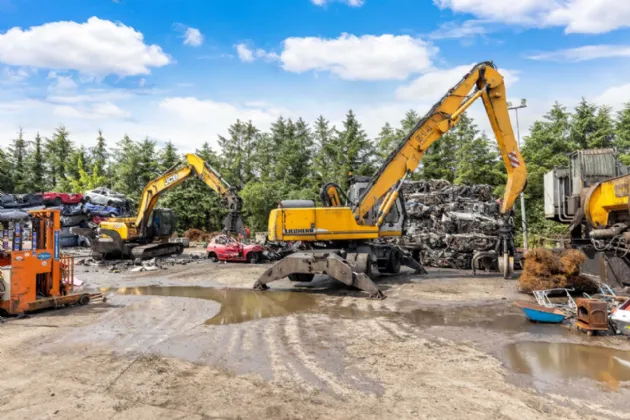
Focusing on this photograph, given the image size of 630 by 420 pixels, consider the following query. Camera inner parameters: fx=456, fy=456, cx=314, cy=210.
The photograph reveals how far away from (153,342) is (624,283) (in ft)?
32.2

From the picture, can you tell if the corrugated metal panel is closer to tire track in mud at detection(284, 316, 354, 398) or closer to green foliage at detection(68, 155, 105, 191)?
tire track in mud at detection(284, 316, 354, 398)

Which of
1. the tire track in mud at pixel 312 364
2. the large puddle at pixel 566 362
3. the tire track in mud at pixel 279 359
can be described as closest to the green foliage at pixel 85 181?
the tire track in mud at pixel 279 359

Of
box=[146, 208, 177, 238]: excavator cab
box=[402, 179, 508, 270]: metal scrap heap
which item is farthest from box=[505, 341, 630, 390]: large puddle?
box=[146, 208, 177, 238]: excavator cab

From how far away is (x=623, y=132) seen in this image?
31984 millimetres

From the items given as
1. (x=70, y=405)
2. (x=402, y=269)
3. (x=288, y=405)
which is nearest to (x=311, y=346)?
(x=288, y=405)

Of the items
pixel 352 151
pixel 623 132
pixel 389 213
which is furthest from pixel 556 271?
pixel 352 151

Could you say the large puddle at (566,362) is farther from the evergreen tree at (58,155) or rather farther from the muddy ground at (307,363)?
the evergreen tree at (58,155)

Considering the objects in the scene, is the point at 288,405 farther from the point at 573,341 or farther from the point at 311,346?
the point at 573,341

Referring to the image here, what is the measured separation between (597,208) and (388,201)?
554cm

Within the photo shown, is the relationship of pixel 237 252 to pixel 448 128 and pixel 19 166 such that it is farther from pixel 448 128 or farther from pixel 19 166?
pixel 19 166

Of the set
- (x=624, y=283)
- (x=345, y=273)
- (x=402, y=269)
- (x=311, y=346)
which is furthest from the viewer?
(x=402, y=269)

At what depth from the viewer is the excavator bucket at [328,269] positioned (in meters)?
11.6

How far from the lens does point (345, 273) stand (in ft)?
38.0

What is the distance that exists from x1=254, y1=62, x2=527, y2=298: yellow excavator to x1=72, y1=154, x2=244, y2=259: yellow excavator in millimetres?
6261
